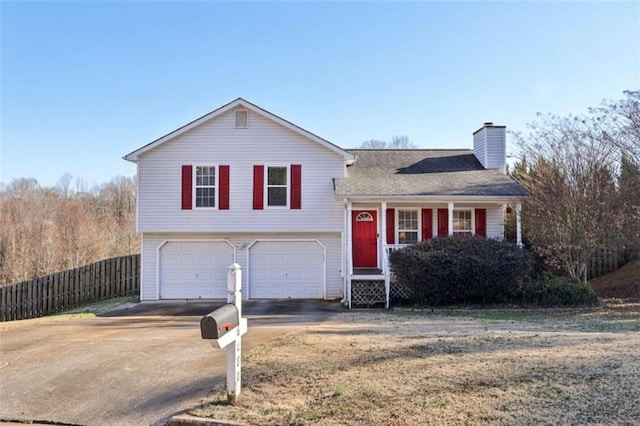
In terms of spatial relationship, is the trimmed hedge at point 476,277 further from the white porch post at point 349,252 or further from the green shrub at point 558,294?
the white porch post at point 349,252

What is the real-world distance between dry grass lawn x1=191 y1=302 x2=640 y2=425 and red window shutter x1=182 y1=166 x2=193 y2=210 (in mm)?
9572

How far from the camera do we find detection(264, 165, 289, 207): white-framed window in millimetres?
16578

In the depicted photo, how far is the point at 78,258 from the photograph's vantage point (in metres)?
25.3

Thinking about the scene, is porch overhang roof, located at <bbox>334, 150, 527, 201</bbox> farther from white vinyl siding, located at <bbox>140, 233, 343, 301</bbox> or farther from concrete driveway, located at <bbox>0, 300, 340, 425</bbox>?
concrete driveway, located at <bbox>0, 300, 340, 425</bbox>

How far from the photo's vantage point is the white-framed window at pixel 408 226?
16.9 meters

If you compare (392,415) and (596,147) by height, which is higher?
(596,147)

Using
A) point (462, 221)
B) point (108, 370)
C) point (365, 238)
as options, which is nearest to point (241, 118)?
point (365, 238)

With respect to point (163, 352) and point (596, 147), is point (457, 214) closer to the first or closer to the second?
point (596, 147)

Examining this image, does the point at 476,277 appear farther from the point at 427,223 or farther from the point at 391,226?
the point at 391,226

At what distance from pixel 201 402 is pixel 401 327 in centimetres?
522

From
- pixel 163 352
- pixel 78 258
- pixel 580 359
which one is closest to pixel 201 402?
pixel 163 352

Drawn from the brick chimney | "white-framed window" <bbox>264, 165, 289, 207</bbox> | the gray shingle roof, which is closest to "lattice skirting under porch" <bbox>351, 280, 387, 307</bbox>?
the gray shingle roof

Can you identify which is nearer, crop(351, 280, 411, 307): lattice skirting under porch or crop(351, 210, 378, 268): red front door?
crop(351, 280, 411, 307): lattice skirting under porch

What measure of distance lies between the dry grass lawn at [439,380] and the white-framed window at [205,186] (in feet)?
31.0
